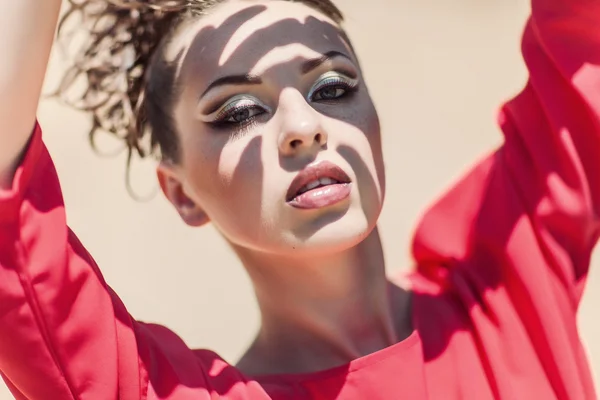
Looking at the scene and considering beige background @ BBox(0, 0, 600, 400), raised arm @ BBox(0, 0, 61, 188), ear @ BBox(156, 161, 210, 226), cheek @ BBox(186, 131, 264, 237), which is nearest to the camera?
raised arm @ BBox(0, 0, 61, 188)

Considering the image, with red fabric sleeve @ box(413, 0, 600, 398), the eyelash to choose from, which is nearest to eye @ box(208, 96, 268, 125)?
the eyelash

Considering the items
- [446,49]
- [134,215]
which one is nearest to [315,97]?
[134,215]

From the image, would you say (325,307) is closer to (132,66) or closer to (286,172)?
(286,172)

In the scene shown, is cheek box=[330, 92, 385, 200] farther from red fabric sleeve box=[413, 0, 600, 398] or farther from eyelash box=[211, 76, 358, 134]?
red fabric sleeve box=[413, 0, 600, 398]

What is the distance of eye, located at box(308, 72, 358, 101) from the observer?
0.75 metres

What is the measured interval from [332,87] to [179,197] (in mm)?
179

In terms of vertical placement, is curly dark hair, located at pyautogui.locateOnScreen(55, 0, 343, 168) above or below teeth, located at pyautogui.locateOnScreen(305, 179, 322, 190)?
above

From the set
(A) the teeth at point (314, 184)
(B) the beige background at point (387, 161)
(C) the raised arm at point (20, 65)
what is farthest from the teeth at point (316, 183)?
(B) the beige background at point (387, 161)

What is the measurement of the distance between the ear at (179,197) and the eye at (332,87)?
0.50 ft

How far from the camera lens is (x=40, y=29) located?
0.62 m

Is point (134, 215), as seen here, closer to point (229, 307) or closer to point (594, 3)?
point (229, 307)

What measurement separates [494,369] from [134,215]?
0.97 metres

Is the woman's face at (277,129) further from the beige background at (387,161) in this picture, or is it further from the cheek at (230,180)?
the beige background at (387,161)

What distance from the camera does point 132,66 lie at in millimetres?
883
